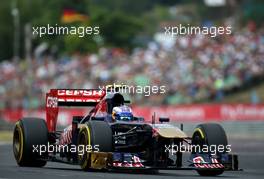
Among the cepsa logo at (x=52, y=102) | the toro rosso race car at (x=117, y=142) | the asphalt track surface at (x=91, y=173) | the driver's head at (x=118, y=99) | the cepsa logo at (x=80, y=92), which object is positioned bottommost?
the asphalt track surface at (x=91, y=173)

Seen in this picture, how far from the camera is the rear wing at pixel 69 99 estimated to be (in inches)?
773

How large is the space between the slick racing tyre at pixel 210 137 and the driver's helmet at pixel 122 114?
4.25 feet

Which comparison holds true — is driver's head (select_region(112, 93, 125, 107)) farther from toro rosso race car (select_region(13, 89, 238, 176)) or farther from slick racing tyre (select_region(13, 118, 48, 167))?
slick racing tyre (select_region(13, 118, 48, 167))

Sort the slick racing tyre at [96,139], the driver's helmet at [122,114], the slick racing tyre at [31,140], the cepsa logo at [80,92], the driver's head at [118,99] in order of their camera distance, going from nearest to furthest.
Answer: the slick racing tyre at [96,139], the driver's helmet at [122,114], the driver's head at [118,99], the slick racing tyre at [31,140], the cepsa logo at [80,92]

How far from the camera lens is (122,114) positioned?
58.8ft

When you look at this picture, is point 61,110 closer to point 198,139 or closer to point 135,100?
point 135,100

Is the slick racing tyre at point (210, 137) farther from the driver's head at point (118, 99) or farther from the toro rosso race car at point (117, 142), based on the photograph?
the driver's head at point (118, 99)

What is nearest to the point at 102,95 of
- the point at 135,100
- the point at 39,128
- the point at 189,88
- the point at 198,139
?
Answer: the point at 39,128

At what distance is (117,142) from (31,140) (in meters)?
2.07

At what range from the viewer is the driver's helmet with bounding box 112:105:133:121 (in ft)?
58.8

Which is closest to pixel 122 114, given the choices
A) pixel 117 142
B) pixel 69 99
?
pixel 117 142

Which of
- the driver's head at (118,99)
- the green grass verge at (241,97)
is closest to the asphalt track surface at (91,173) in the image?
the driver's head at (118,99)

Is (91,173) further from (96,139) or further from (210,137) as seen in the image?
(210,137)

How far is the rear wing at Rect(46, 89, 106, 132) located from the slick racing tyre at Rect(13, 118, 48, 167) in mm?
724
